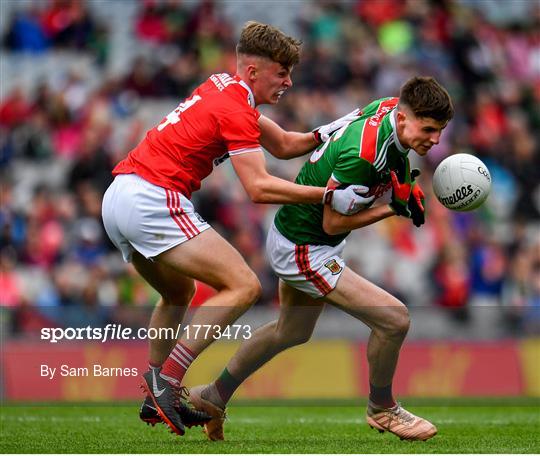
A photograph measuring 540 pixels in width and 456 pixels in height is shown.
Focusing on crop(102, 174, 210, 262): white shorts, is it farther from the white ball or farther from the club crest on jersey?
the white ball

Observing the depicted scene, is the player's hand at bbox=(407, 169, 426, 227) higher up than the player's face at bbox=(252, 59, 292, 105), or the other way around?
the player's face at bbox=(252, 59, 292, 105)

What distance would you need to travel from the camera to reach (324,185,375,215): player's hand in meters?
7.82

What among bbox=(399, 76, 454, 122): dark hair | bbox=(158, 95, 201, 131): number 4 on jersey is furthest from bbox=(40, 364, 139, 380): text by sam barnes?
bbox=(399, 76, 454, 122): dark hair

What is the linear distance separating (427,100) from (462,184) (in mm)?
720

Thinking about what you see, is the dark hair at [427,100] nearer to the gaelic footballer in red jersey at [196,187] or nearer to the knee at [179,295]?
the gaelic footballer in red jersey at [196,187]

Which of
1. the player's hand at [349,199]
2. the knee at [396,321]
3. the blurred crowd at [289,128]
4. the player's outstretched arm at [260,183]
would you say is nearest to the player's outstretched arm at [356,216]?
the player's hand at [349,199]

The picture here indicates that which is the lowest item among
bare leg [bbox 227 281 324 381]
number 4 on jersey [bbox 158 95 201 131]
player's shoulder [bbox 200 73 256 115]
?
bare leg [bbox 227 281 324 381]

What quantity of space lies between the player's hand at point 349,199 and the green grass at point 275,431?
1.51m

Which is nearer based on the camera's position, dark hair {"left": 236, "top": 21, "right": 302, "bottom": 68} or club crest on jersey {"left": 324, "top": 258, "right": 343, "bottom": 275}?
dark hair {"left": 236, "top": 21, "right": 302, "bottom": 68}

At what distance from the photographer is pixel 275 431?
29.3 feet

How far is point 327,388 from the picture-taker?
12.4m

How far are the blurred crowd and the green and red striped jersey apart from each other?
175 inches

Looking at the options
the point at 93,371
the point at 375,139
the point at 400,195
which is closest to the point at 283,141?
the point at 375,139

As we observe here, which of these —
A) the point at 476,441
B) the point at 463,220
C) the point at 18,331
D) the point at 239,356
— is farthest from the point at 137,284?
the point at 476,441
